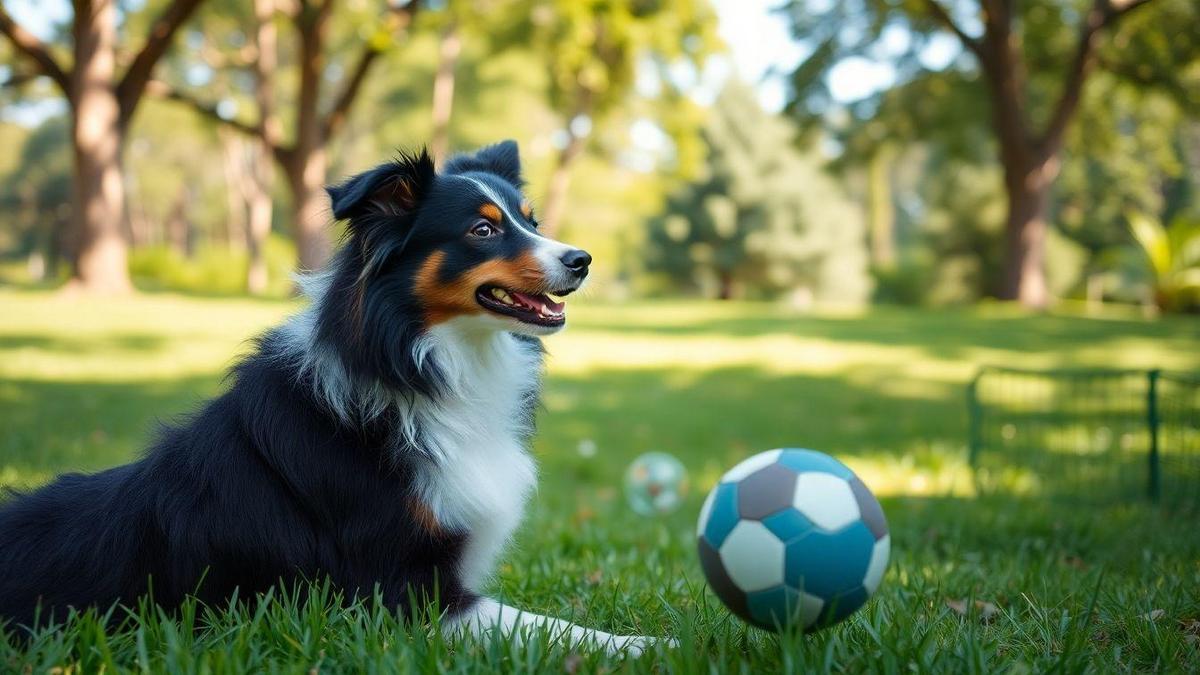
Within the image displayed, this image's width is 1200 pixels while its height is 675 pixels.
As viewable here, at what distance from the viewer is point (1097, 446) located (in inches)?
357

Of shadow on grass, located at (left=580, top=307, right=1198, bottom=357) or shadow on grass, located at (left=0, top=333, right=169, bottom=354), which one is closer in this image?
shadow on grass, located at (left=0, top=333, right=169, bottom=354)

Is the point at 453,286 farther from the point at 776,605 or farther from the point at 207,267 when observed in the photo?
the point at 207,267

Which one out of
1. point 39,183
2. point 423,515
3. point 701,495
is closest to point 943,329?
point 701,495

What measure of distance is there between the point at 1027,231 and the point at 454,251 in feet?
68.1

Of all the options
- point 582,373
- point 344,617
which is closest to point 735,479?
point 344,617

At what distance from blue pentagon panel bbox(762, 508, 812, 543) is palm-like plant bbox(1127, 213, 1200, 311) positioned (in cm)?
2236

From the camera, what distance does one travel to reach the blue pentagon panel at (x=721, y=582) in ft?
8.41

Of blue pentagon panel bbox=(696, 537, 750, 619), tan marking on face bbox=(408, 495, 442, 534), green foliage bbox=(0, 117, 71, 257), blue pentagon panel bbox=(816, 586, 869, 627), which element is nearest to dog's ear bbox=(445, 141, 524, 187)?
tan marking on face bbox=(408, 495, 442, 534)

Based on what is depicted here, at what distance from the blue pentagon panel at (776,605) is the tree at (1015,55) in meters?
19.7

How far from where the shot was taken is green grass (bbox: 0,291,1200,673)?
2.55 meters

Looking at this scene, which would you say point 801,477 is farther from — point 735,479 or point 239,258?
point 239,258

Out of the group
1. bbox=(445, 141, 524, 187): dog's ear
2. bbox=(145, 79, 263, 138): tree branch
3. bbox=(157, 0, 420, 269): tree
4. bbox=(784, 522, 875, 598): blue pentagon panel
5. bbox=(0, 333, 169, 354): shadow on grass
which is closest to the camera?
bbox=(784, 522, 875, 598): blue pentagon panel

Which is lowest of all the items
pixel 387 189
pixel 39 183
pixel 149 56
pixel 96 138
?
pixel 387 189

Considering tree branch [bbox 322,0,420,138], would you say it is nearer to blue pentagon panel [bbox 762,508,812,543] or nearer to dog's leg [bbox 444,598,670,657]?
dog's leg [bbox 444,598,670,657]
